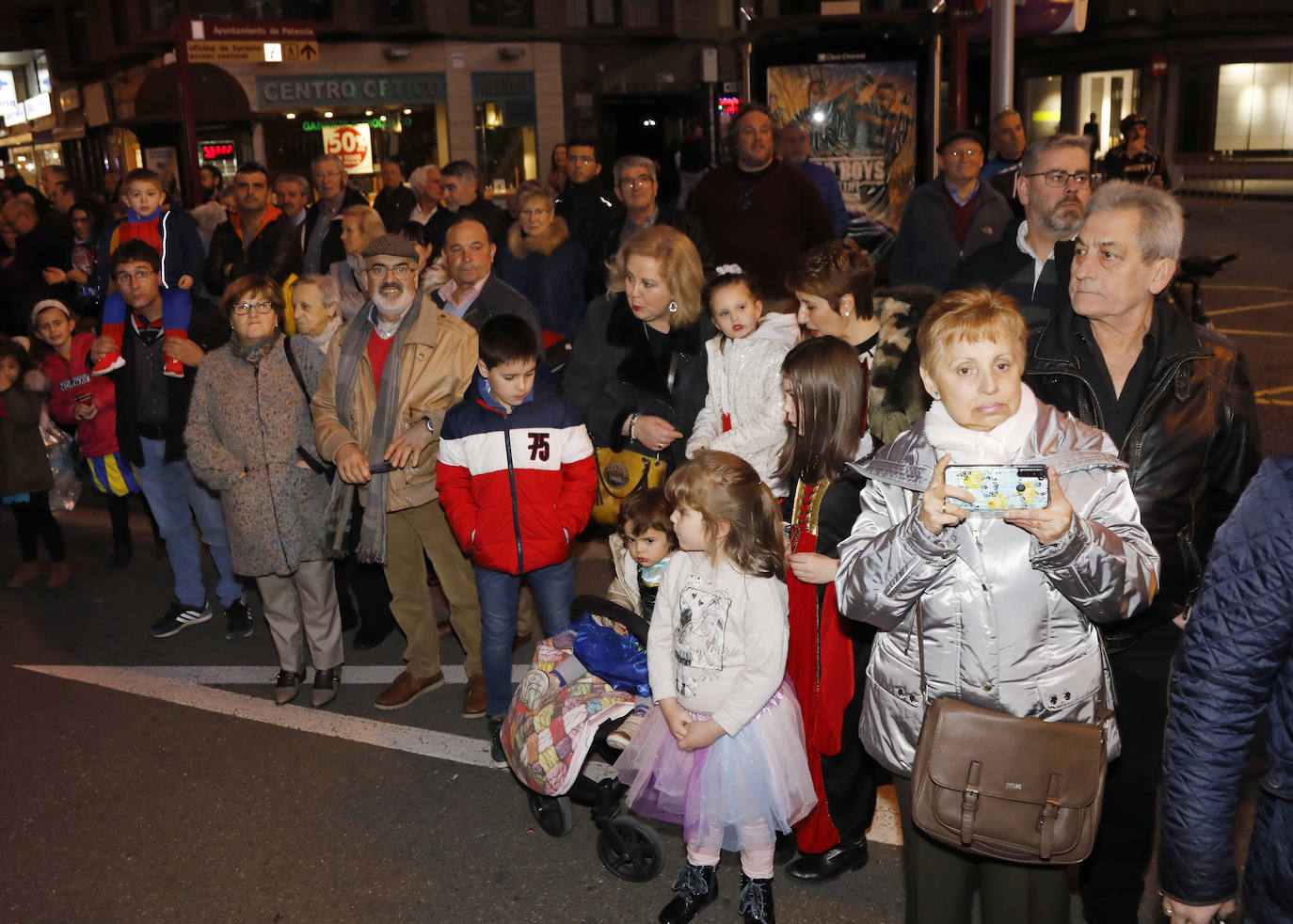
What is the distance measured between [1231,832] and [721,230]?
21.3 feet

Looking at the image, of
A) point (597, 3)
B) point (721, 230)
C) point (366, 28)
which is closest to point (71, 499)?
point (721, 230)

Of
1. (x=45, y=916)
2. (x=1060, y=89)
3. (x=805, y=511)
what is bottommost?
(x=45, y=916)

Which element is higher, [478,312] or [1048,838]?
[478,312]

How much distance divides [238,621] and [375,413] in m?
1.98

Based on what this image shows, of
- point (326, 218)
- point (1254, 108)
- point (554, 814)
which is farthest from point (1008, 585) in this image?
point (1254, 108)

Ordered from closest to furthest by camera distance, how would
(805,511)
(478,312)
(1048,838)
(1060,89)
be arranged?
(1048,838) → (805,511) → (478,312) → (1060,89)

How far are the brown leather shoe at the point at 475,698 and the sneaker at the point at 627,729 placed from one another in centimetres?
145

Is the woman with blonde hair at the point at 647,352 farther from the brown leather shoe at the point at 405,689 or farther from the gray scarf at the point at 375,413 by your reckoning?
the brown leather shoe at the point at 405,689

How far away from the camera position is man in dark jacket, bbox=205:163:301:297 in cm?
880

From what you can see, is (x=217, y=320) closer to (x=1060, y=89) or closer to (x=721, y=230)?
(x=721, y=230)

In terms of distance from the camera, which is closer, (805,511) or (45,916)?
(805,511)

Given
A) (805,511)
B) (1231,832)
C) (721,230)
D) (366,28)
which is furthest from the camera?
(366,28)

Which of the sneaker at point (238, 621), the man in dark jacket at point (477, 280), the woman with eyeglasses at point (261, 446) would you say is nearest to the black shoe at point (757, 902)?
the woman with eyeglasses at point (261, 446)

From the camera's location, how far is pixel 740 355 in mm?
4625
